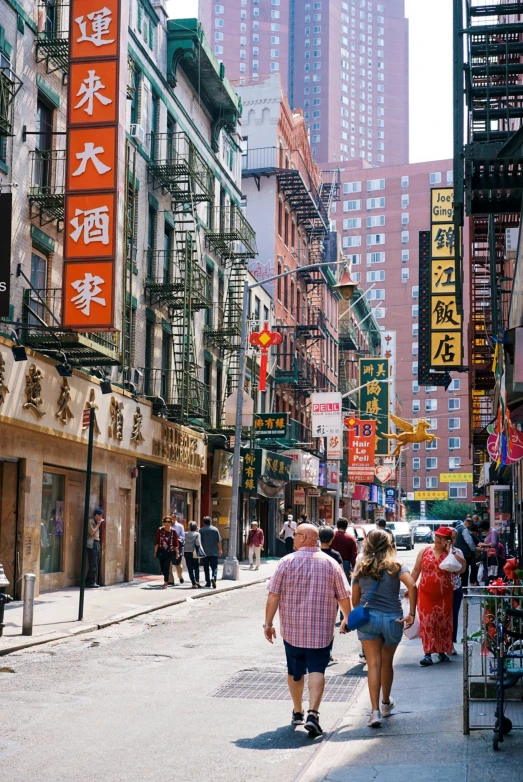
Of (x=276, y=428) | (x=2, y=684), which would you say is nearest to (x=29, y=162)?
(x=2, y=684)

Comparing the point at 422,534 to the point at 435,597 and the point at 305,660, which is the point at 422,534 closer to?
the point at 435,597

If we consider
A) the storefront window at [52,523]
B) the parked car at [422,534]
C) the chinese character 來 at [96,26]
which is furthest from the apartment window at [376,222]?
the chinese character 來 at [96,26]

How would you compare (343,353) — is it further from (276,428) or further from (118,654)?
(118,654)

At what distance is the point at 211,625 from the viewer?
17922 millimetres

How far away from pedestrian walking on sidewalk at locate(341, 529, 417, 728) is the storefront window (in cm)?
1455

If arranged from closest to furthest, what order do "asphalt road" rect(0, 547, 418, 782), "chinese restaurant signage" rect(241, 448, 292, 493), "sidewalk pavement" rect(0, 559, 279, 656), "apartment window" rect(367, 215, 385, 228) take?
"asphalt road" rect(0, 547, 418, 782), "sidewalk pavement" rect(0, 559, 279, 656), "chinese restaurant signage" rect(241, 448, 292, 493), "apartment window" rect(367, 215, 385, 228)

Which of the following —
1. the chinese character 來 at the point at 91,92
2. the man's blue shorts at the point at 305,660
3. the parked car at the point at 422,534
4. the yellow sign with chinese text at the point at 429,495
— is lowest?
the parked car at the point at 422,534

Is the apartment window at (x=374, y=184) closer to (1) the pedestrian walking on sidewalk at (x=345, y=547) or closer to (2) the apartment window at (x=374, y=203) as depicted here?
(2) the apartment window at (x=374, y=203)

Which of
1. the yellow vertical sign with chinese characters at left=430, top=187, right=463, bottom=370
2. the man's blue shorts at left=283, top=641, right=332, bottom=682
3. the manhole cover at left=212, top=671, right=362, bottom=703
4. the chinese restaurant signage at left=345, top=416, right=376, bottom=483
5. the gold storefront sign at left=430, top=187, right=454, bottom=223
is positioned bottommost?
the manhole cover at left=212, top=671, right=362, bottom=703

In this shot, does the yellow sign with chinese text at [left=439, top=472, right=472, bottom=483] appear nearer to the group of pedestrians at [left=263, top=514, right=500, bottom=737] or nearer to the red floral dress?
the red floral dress

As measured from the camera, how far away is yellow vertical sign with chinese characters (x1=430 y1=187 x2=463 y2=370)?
28625mm

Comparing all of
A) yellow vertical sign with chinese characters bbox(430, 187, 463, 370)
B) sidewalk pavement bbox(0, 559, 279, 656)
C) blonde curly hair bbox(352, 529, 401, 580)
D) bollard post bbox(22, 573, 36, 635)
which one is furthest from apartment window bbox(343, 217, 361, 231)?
blonde curly hair bbox(352, 529, 401, 580)

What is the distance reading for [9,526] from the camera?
2088 cm

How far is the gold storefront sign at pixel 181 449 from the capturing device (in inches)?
1178
